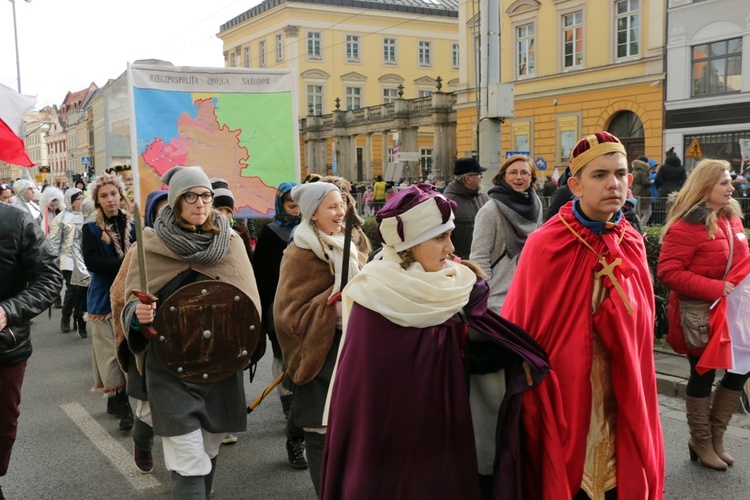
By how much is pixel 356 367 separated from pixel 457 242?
13.2 feet

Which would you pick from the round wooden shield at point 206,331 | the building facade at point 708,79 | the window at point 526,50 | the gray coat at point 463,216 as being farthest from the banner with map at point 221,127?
the window at point 526,50

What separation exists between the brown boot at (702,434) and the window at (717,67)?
82.2 feet

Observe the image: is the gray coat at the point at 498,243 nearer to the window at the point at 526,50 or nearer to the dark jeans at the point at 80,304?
the dark jeans at the point at 80,304

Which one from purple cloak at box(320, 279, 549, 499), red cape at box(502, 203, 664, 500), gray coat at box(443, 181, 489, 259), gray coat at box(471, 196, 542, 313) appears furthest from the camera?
gray coat at box(443, 181, 489, 259)

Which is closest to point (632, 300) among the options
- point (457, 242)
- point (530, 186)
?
point (530, 186)

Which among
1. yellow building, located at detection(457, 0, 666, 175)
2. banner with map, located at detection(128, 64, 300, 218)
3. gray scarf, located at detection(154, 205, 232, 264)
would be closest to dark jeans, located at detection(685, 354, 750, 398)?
gray scarf, located at detection(154, 205, 232, 264)

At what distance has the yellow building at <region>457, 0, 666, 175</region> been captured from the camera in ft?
102

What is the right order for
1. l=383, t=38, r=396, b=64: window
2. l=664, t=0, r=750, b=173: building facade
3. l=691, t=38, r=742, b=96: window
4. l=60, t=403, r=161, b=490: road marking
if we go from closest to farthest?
l=60, t=403, r=161, b=490: road marking → l=664, t=0, r=750, b=173: building facade → l=691, t=38, r=742, b=96: window → l=383, t=38, r=396, b=64: window

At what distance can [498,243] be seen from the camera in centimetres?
557

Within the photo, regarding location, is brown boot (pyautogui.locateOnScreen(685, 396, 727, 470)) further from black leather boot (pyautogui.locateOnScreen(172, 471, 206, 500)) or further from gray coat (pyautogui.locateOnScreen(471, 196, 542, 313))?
black leather boot (pyautogui.locateOnScreen(172, 471, 206, 500))

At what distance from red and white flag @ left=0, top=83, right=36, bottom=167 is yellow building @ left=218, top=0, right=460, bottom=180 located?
179ft

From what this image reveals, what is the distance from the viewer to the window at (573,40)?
34.7m

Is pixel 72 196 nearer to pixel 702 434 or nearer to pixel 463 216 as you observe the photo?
pixel 463 216

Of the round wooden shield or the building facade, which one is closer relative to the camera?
the round wooden shield
